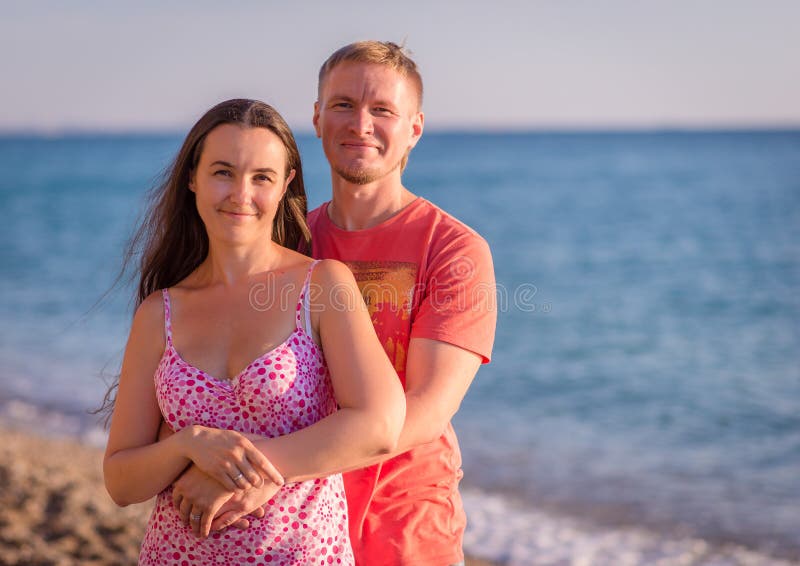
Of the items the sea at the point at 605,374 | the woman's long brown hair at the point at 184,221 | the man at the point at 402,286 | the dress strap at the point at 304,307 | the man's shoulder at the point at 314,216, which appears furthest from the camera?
the sea at the point at 605,374

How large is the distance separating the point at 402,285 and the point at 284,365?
620 millimetres

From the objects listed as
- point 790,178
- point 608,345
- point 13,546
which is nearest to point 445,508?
point 13,546

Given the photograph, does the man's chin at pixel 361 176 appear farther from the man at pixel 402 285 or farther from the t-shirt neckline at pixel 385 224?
the t-shirt neckline at pixel 385 224

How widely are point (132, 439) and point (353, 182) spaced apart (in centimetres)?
106

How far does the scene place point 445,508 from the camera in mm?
2611

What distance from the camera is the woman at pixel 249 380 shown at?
6.79ft

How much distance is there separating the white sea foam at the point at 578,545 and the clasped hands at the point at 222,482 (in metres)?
4.07

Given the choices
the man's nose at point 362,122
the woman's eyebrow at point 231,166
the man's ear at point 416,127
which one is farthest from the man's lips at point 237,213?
the man's ear at point 416,127

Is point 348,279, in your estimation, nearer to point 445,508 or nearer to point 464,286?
point 464,286

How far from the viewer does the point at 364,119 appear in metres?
2.76

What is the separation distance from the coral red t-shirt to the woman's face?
509 mm

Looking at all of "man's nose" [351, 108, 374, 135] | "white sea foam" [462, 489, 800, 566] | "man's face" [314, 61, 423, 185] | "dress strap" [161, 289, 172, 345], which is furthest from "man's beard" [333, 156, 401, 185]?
"white sea foam" [462, 489, 800, 566]

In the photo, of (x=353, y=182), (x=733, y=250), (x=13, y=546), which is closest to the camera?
(x=353, y=182)

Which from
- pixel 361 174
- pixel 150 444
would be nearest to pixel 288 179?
pixel 361 174
